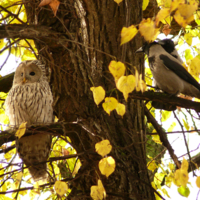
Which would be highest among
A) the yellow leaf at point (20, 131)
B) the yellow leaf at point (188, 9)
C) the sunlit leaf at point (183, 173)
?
the yellow leaf at point (188, 9)

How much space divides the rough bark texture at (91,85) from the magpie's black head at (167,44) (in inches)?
25.5

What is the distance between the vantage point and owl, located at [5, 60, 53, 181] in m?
2.92

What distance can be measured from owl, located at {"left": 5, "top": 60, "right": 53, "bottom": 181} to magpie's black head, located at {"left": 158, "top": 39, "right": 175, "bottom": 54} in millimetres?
1375

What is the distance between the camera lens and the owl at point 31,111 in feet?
9.59

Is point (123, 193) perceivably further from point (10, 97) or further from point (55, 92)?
point (10, 97)

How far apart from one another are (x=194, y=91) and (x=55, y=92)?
146 centimetres

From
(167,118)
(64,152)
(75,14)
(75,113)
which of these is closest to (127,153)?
(75,113)

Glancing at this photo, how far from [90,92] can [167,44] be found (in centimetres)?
137

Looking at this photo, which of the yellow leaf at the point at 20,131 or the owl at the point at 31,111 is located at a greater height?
the owl at the point at 31,111

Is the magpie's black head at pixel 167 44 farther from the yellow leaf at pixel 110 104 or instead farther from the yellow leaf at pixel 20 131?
the yellow leaf at pixel 20 131

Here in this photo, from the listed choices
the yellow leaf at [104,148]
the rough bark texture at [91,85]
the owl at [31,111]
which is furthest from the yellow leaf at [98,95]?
the owl at [31,111]

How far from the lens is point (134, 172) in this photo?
230 cm

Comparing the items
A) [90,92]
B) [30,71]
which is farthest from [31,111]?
[90,92]

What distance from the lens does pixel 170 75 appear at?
297 centimetres
